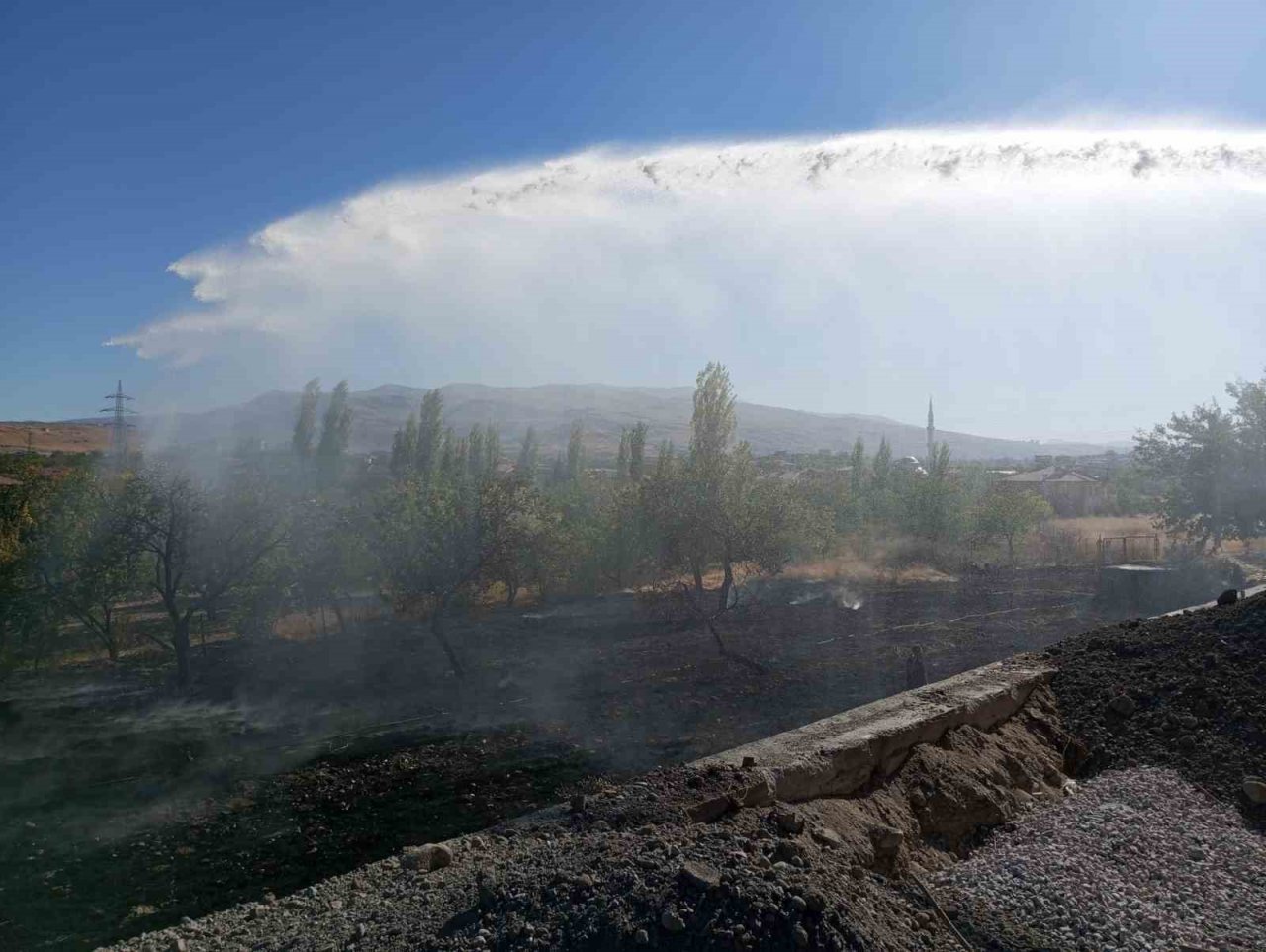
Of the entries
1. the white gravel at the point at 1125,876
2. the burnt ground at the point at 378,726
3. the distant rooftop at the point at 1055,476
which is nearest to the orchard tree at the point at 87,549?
the burnt ground at the point at 378,726

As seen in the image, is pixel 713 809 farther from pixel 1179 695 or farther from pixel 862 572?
pixel 862 572

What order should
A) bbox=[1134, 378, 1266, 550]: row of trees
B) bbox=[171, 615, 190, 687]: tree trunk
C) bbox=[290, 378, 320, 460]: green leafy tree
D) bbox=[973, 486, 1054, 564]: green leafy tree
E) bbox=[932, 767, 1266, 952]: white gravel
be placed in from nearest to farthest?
bbox=[932, 767, 1266, 952]: white gravel, bbox=[171, 615, 190, 687]: tree trunk, bbox=[1134, 378, 1266, 550]: row of trees, bbox=[973, 486, 1054, 564]: green leafy tree, bbox=[290, 378, 320, 460]: green leafy tree

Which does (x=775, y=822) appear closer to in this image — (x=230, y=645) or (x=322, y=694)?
(x=322, y=694)

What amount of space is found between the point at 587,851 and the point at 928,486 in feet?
132

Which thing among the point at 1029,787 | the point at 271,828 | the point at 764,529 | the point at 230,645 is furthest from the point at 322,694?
the point at 1029,787

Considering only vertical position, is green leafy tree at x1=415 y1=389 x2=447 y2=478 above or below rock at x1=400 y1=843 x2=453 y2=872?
above

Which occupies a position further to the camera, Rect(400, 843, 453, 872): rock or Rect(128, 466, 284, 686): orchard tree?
Rect(128, 466, 284, 686): orchard tree

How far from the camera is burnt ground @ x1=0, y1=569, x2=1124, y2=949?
12.2 meters

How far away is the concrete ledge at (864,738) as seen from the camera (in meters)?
7.51

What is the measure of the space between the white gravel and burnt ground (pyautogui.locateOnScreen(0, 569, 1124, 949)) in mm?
8607

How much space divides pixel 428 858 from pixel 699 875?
3.54 m

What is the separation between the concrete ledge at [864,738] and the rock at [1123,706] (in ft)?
3.01

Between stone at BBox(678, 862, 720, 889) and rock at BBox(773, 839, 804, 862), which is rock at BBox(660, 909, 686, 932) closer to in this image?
stone at BBox(678, 862, 720, 889)

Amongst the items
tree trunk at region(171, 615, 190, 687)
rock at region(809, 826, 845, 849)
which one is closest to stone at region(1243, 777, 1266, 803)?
rock at region(809, 826, 845, 849)
